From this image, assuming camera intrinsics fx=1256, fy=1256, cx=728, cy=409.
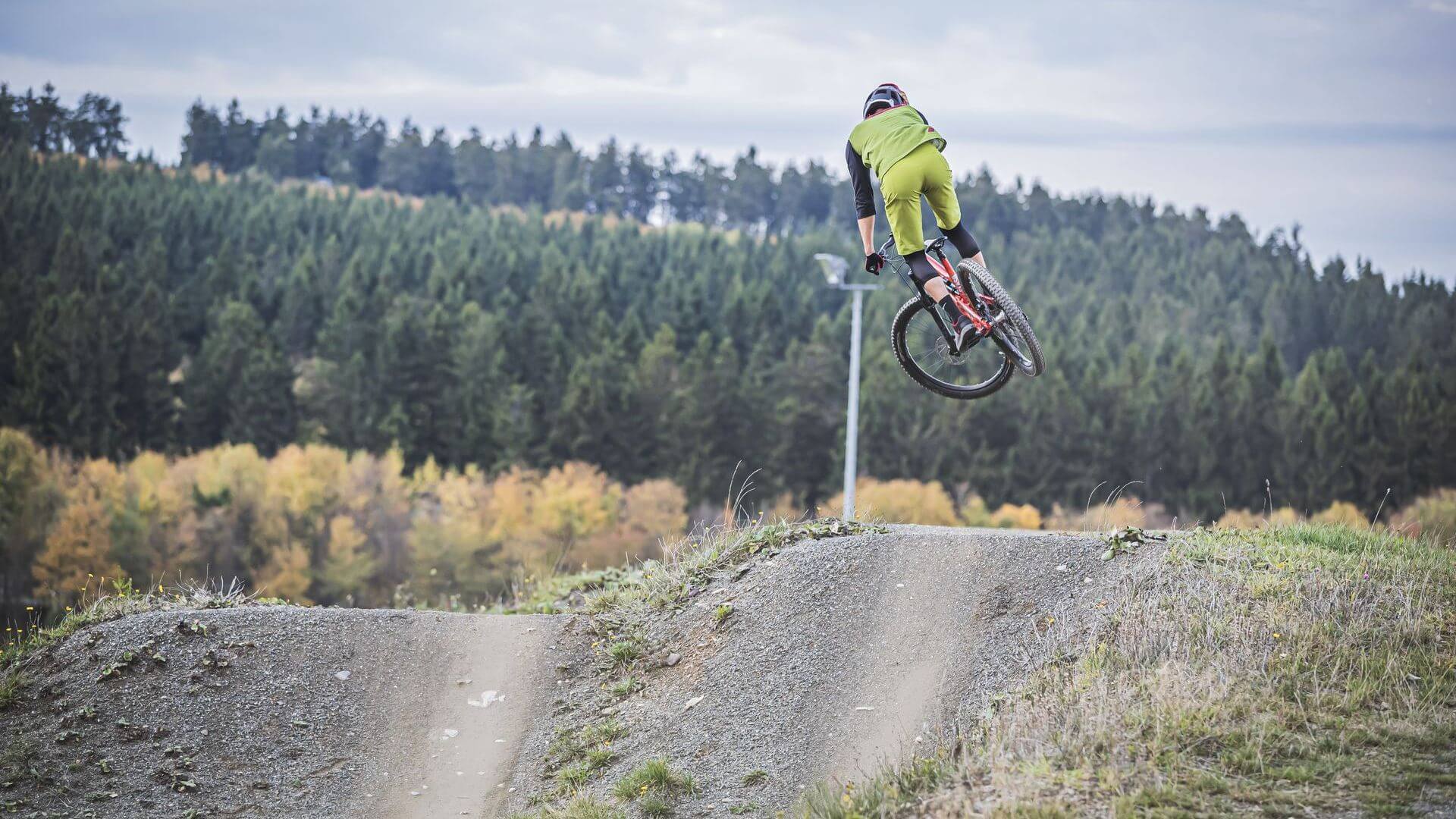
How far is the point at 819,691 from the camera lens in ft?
31.9

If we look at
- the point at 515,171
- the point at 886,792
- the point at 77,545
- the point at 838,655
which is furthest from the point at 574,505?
the point at 515,171

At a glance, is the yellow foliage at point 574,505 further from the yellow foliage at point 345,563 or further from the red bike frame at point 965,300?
the red bike frame at point 965,300

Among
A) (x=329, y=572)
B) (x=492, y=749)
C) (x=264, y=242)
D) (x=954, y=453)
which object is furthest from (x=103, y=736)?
(x=264, y=242)

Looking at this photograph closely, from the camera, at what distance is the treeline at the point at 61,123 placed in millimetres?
136625

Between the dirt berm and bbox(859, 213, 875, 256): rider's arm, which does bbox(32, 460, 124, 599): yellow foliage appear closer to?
the dirt berm

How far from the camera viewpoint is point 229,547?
229 feet

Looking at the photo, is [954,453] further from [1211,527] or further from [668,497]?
[1211,527]

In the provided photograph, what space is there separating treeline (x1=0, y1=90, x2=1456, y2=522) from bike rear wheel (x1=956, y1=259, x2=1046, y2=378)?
60629 millimetres

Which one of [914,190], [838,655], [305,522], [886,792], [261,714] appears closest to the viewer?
[886,792]

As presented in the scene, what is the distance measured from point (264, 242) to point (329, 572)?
5828 centimetres

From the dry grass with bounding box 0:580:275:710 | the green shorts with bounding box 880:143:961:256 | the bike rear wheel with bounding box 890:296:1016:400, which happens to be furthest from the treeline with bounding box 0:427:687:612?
the green shorts with bounding box 880:143:961:256

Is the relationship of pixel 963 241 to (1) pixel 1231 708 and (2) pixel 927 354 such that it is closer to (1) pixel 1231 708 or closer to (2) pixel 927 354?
(2) pixel 927 354

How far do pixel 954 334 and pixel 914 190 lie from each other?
1451mm

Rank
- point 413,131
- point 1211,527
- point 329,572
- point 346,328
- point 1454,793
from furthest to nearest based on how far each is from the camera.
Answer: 1. point 413,131
2. point 346,328
3. point 329,572
4. point 1211,527
5. point 1454,793
